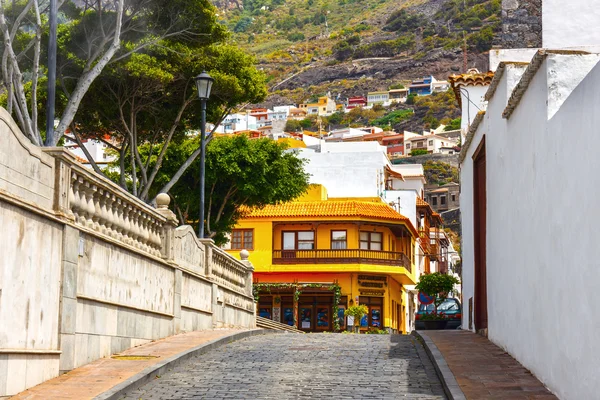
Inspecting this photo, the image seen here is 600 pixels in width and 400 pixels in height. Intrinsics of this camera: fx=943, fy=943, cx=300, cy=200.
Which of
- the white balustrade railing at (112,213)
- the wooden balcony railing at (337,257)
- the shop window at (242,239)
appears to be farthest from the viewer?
the shop window at (242,239)

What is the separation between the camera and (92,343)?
14.3 meters

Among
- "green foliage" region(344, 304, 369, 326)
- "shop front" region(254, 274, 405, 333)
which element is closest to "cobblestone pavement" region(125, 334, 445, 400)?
"green foliage" region(344, 304, 369, 326)

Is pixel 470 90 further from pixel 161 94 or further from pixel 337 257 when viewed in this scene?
pixel 337 257

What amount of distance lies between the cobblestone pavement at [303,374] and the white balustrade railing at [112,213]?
244 cm

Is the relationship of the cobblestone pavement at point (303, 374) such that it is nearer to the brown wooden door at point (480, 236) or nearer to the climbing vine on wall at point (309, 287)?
the brown wooden door at point (480, 236)

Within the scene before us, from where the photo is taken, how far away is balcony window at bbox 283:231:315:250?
5741cm

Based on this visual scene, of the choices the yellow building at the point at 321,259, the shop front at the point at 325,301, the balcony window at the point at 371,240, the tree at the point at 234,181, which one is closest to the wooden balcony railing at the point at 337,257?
the yellow building at the point at 321,259

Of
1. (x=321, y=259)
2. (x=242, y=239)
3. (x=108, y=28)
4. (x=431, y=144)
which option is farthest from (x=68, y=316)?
(x=431, y=144)

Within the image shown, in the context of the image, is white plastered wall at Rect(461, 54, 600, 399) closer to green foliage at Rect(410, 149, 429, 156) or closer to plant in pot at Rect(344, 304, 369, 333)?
plant in pot at Rect(344, 304, 369, 333)

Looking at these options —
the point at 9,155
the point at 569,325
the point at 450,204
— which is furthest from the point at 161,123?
the point at 450,204

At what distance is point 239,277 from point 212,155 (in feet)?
55.0

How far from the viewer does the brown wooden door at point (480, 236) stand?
2155 centimetres

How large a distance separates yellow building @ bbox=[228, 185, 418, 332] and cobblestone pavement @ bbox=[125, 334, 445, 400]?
1428 inches

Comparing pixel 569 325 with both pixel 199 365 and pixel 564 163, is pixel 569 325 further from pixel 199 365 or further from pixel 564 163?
pixel 199 365
